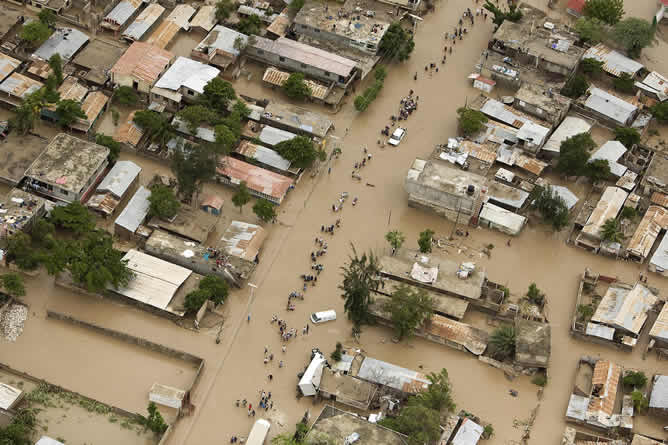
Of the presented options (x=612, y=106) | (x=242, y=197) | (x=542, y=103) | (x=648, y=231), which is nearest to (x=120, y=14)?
(x=242, y=197)

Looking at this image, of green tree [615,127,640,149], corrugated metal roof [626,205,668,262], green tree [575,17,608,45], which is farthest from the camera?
green tree [575,17,608,45]

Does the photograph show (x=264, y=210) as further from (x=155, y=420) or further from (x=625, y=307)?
(x=625, y=307)

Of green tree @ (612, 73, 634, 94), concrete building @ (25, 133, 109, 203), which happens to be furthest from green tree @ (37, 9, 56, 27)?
green tree @ (612, 73, 634, 94)

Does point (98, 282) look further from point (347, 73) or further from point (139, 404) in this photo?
point (347, 73)

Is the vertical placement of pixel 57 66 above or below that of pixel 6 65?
above

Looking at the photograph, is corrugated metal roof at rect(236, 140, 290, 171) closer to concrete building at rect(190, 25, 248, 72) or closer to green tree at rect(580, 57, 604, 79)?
concrete building at rect(190, 25, 248, 72)

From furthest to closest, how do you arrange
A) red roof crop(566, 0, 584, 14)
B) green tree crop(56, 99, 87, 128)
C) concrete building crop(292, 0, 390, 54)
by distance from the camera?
red roof crop(566, 0, 584, 14) → concrete building crop(292, 0, 390, 54) → green tree crop(56, 99, 87, 128)

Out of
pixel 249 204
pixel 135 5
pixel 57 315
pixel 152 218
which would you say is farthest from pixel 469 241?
pixel 135 5

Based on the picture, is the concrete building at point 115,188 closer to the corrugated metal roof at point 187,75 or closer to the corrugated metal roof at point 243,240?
the corrugated metal roof at point 243,240
